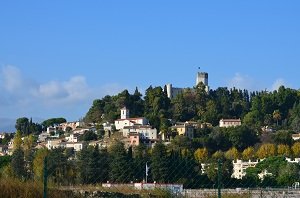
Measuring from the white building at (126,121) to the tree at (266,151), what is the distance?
21952 mm

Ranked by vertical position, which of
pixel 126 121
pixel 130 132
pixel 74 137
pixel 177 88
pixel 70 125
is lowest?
pixel 74 137

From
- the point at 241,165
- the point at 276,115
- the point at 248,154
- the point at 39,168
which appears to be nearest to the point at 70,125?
the point at 276,115

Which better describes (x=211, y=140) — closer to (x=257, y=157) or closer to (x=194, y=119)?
(x=257, y=157)

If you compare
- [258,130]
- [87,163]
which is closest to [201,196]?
[87,163]

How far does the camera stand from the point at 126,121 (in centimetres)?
9775

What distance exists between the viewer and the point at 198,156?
70.6 metres

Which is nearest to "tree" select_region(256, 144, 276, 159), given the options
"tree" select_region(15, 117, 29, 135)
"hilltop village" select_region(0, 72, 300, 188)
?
"hilltop village" select_region(0, 72, 300, 188)

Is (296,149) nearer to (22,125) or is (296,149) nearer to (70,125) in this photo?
(70,125)

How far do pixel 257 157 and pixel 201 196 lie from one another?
63.9 meters

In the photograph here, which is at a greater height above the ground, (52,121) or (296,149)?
(52,121)

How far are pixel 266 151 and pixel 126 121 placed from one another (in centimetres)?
2474

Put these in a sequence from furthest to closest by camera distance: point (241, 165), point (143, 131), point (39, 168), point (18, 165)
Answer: point (143, 131) → point (241, 165) → point (18, 165) → point (39, 168)

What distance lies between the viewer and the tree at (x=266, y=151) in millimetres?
77375

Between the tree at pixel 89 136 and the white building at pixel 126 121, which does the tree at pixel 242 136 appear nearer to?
the white building at pixel 126 121
